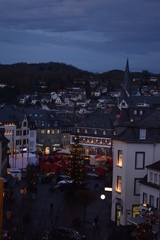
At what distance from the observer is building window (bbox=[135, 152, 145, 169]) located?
26.5 m

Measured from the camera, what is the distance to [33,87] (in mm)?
187875

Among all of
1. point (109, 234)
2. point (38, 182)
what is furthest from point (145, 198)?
point (38, 182)

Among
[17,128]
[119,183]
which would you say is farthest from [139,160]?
[17,128]

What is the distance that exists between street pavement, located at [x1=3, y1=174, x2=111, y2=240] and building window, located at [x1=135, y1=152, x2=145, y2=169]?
348 centimetres

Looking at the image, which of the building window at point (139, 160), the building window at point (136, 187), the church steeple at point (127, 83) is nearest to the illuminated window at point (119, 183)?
the building window at point (136, 187)

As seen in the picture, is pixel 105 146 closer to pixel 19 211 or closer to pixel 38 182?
pixel 38 182

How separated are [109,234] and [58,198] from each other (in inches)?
482

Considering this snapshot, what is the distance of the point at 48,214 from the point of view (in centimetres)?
2978

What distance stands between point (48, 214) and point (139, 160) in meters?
6.72

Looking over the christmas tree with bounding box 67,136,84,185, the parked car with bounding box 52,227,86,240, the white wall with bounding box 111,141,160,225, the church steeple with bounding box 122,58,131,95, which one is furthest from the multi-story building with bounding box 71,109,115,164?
the church steeple with bounding box 122,58,131,95

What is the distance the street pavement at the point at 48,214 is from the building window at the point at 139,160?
348cm

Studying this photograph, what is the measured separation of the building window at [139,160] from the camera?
87.0 feet

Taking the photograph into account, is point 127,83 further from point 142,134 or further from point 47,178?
point 142,134

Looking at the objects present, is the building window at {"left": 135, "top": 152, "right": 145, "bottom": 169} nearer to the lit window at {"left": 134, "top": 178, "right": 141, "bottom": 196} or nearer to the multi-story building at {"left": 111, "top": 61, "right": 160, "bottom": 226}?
the multi-story building at {"left": 111, "top": 61, "right": 160, "bottom": 226}
